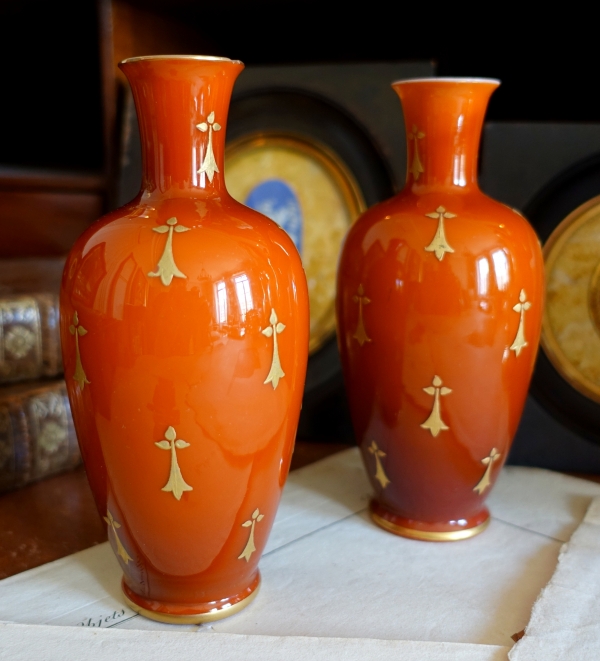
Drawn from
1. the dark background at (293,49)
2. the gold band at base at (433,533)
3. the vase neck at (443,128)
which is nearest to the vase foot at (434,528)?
the gold band at base at (433,533)

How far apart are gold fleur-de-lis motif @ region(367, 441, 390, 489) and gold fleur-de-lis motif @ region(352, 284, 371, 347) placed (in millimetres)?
104

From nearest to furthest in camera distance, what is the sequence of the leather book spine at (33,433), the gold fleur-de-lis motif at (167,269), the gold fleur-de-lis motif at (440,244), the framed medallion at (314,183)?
1. the gold fleur-de-lis motif at (167,269)
2. the gold fleur-de-lis motif at (440,244)
3. the leather book spine at (33,433)
4. the framed medallion at (314,183)

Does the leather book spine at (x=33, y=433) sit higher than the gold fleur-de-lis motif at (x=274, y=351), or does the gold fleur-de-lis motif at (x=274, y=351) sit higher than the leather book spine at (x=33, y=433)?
the gold fleur-de-lis motif at (x=274, y=351)

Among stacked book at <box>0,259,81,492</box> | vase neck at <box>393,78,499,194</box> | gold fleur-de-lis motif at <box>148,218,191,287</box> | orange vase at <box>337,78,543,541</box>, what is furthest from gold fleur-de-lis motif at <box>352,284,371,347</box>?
stacked book at <box>0,259,81,492</box>

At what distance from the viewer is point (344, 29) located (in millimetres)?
1011

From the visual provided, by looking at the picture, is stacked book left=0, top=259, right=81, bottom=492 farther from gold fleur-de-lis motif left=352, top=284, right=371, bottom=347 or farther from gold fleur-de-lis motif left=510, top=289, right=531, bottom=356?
gold fleur-de-lis motif left=510, top=289, right=531, bottom=356

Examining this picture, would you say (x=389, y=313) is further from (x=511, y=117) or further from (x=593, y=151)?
(x=511, y=117)

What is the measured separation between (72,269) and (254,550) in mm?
252

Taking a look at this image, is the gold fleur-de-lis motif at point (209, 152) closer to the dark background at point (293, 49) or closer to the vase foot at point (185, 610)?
the vase foot at point (185, 610)

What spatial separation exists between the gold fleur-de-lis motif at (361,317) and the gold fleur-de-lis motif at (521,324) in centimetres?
12

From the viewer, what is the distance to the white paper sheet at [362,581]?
21.5 inches

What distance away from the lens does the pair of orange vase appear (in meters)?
0.49

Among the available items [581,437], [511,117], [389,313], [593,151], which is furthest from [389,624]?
[511,117]

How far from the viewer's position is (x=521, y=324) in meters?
0.63
